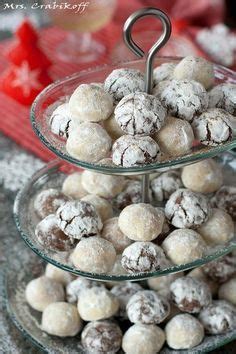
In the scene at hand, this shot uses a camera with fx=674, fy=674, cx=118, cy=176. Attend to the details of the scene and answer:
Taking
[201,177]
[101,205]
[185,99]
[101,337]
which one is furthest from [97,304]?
[185,99]

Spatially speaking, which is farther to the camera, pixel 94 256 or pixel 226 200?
pixel 226 200

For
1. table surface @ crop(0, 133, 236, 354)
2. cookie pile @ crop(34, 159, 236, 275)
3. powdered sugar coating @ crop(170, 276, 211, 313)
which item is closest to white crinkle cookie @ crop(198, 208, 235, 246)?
cookie pile @ crop(34, 159, 236, 275)

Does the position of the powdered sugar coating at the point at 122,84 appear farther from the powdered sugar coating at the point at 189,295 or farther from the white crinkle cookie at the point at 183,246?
the powdered sugar coating at the point at 189,295

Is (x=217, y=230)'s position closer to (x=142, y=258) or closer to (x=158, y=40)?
(x=142, y=258)

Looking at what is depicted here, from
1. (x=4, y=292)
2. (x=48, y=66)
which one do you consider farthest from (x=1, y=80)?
(x=4, y=292)

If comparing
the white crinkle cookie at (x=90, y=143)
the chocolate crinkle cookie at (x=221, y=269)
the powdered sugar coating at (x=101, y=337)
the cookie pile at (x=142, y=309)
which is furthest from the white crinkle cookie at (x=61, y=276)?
the white crinkle cookie at (x=90, y=143)
